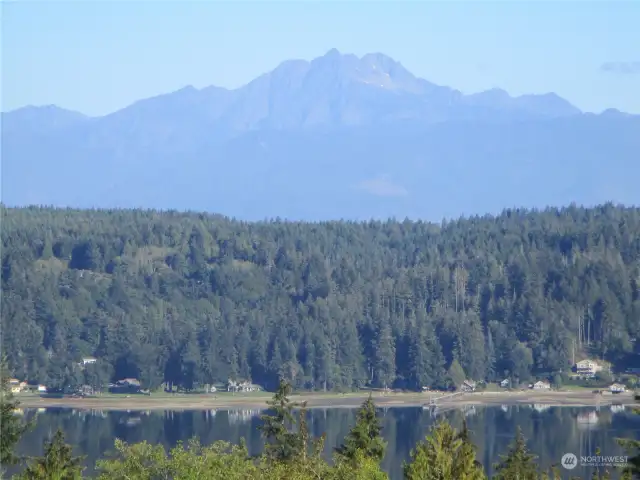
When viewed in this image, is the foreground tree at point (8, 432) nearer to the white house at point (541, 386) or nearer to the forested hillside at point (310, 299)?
the forested hillside at point (310, 299)

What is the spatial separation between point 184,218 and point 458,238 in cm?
2662

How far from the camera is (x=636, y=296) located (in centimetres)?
9594

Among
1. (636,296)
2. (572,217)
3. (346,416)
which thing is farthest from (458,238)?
→ (346,416)

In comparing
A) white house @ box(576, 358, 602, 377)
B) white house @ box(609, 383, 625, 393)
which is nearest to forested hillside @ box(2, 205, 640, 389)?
white house @ box(576, 358, 602, 377)

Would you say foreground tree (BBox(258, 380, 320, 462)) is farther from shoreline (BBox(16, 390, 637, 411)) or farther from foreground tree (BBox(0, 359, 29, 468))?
shoreline (BBox(16, 390, 637, 411))

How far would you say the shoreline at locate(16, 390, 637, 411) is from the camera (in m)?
75.1

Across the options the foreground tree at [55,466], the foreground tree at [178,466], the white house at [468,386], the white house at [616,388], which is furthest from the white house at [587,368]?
the foreground tree at [178,466]

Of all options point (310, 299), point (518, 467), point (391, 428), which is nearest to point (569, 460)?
point (391, 428)

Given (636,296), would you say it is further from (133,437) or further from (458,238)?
(133,437)

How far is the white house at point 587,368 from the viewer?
277 ft

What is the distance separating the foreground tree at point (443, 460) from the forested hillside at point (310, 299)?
63.3m

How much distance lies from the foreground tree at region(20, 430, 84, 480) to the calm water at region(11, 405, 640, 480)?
74.7 ft

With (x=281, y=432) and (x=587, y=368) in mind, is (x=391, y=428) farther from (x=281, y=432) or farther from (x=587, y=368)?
(x=281, y=432)

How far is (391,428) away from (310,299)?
38.9 metres
